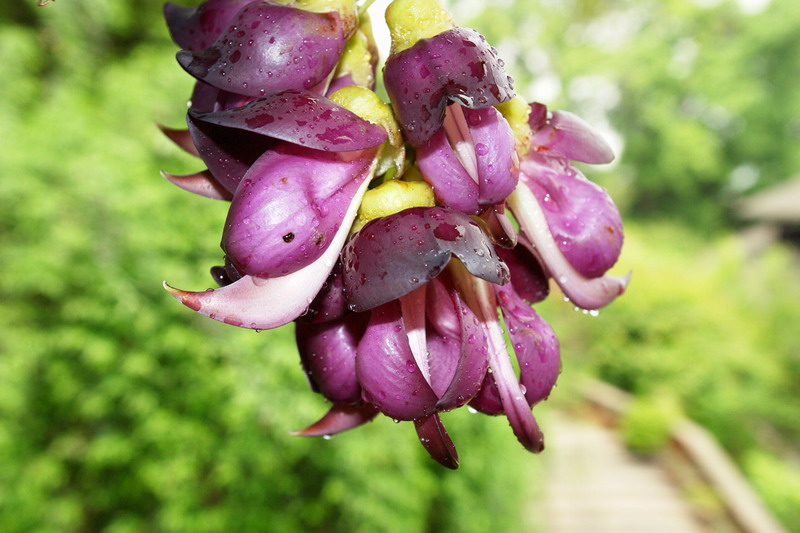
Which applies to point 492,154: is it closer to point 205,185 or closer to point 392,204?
point 392,204

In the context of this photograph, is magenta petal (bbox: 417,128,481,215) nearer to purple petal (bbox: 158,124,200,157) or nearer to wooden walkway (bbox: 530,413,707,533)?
purple petal (bbox: 158,124,200,157)

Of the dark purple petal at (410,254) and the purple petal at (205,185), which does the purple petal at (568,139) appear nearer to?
the dark purple petal at (410,254)

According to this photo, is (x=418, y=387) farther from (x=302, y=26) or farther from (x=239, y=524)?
(x=239, y=524)

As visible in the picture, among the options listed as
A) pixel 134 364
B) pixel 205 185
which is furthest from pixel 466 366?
pixel 134 364

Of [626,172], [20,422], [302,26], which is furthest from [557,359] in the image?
[626,172]

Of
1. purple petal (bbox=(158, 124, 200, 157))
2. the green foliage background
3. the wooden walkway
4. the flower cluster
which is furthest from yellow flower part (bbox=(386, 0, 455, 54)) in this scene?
the wooden walkway

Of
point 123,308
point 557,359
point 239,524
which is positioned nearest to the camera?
point 557,359

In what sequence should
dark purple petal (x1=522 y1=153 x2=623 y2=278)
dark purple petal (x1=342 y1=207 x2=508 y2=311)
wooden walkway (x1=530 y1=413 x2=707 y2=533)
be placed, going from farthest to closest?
wooden walkway (x1=530 y1=413 x2=707 y2=533) < dark purple petal (x1=522 y1=153 x2=623 y2=278) < dark purple petal (x1=342 y1=207 x2=508 y2=311)
